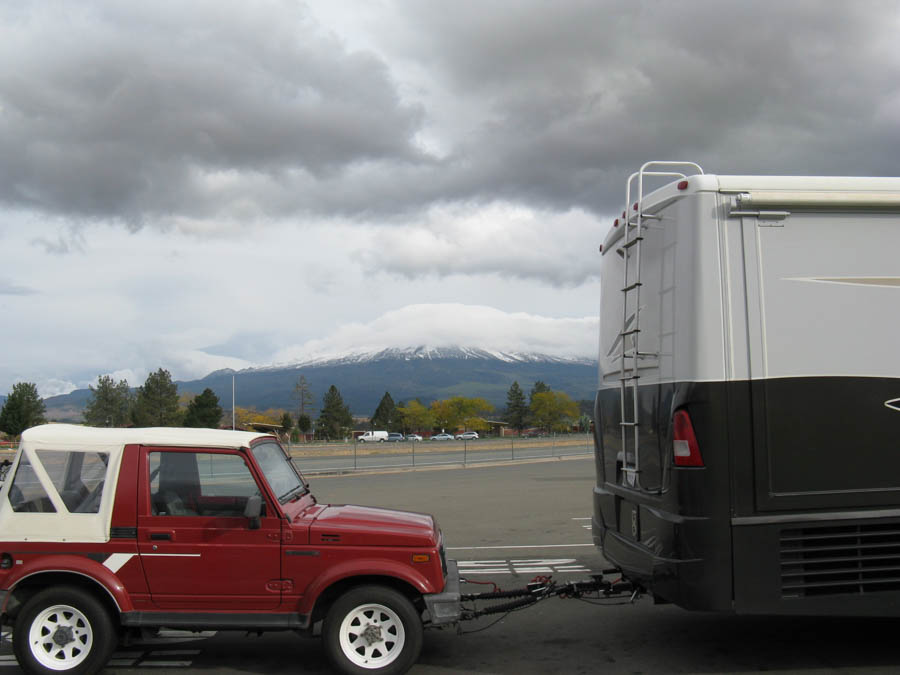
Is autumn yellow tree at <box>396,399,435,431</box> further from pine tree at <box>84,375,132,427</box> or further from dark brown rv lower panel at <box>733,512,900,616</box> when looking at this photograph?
dark brown rv lower panel at <box>733,512,900,616</box>

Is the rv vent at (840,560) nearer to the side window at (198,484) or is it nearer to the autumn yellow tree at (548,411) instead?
the side window at (198,484)

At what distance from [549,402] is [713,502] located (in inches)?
6161

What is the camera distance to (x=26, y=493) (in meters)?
5.57

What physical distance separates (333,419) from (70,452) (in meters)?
136

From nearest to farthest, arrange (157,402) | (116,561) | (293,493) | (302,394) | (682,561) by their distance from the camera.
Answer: (682,561), (116,561), (293,493), (157,402), (302,394)

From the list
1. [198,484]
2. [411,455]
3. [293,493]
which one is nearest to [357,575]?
[293,493]

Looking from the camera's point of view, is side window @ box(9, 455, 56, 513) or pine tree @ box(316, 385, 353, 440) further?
pine tree @ box(316, 385, 353, 440)

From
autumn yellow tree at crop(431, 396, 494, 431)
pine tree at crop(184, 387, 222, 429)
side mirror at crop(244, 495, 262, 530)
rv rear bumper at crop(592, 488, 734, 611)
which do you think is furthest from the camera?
autumn yellow tree at crop(431, 396, 494, 431)

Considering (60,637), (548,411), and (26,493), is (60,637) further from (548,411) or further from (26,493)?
(548,411)

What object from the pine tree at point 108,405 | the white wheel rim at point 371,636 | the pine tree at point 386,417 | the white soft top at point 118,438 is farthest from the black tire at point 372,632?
the pine tree at point 386,417

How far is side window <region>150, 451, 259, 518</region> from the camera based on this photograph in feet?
18.3

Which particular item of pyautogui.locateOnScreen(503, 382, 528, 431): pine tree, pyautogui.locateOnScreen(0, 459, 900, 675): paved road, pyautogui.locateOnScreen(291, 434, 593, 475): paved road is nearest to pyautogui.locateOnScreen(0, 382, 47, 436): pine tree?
pyautogui.locateOnScreen(291, 434, 593, 475): paved road

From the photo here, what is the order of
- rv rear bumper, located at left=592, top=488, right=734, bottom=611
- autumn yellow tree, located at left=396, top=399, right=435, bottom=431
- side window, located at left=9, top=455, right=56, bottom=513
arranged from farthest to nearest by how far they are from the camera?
autumn yellow tree, located at left=396, top=399, right=435, bottom=431, side window, located at left=9, top=455, right=56, bottom=513, rv rear bumper, located at left=592, top=488, right=734, bottom=611

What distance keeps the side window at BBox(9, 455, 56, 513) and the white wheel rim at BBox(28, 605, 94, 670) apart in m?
0.70
